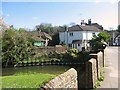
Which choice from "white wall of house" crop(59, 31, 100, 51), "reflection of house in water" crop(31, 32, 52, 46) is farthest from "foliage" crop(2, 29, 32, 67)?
"white wall of house" crop(59, 31, 100, 51)

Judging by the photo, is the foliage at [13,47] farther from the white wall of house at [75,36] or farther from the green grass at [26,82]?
the green grass at [26,82]

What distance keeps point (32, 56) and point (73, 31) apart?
74.1ft

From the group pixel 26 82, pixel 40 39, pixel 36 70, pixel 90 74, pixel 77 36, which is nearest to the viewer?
pixel 90 74

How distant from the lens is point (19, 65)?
1828 inches

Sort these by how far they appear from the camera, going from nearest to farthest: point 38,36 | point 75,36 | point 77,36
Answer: point 77,36
point 75,36
point 38,36

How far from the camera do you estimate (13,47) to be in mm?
45344

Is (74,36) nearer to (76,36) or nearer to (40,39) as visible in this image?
(76,36)

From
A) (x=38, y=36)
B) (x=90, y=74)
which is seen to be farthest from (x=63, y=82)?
(x=38, y=36)

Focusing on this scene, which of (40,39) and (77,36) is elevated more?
(77,36)

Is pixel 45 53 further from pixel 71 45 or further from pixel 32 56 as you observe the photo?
pixel 71 45

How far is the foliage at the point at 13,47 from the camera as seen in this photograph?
44.6 metres

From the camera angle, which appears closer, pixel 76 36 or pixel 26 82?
pixel 26 82

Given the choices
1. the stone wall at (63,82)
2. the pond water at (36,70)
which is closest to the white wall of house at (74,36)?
the pond water at (36,70)

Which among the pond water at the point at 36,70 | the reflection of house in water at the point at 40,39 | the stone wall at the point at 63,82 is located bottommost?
the pond water at the point at 36,70
